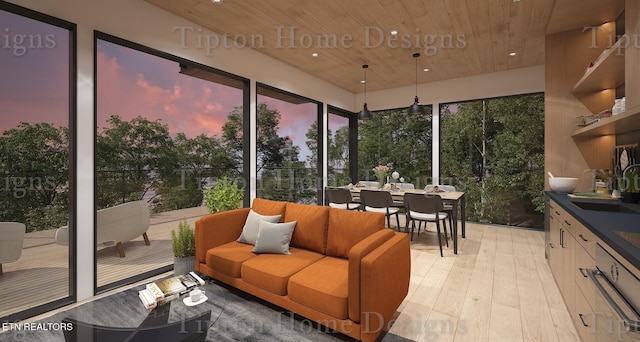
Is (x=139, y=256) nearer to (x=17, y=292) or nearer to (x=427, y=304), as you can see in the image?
(x=17, y=292)

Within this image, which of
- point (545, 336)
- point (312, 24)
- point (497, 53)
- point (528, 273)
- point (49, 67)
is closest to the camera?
point (545, 336)

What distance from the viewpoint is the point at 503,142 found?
521 cm

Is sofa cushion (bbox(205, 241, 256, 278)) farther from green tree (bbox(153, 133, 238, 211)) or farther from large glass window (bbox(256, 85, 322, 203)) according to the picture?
large glass window (bbox(256, 85, 322, 203))

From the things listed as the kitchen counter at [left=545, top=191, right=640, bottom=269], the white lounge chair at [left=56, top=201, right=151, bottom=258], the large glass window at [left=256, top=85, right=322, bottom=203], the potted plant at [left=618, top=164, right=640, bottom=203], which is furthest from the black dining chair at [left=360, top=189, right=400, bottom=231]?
the white lounge chair at [left=56, top=201, right=151, bottom=258]

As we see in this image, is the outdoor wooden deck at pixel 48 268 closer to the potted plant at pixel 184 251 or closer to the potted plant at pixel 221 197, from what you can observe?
the potted plant at pixel 184 251

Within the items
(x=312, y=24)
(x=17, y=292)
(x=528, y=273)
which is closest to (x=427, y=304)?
(x=528, y=273)

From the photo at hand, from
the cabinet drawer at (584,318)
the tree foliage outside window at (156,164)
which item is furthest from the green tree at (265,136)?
the cabinet drawer at (584,318)

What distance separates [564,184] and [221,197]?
3890 millimetres

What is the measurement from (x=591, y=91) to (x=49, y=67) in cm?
570

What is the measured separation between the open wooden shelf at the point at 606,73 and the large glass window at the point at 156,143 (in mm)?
4134

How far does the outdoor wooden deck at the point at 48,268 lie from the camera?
241cm

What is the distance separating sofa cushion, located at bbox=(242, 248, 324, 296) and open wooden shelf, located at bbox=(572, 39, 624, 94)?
3.00m

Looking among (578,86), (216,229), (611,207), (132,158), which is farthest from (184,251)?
(578,86)

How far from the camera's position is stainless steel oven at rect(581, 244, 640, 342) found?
1095mm
